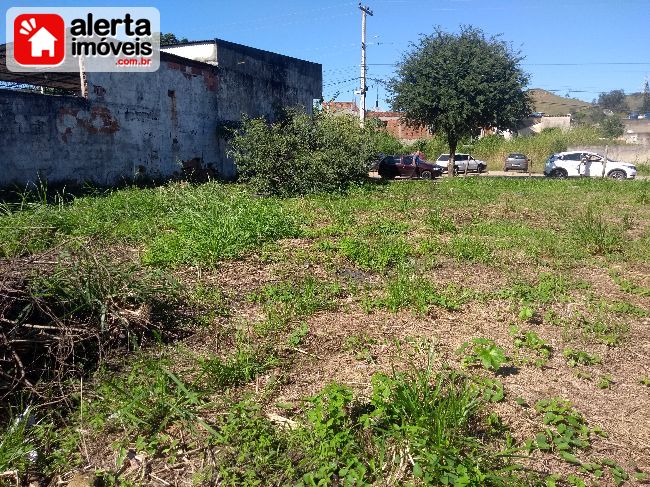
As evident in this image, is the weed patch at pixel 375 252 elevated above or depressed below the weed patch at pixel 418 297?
above

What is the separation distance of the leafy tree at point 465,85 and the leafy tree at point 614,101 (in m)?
87.6

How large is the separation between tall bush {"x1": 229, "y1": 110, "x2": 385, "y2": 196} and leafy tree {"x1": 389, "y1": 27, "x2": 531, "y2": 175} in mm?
7739

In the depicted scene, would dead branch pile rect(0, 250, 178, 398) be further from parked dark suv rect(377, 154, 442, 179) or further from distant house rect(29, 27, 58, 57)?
parked dark suv rect(377, 154, 442, 179)

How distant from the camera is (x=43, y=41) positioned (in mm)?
12656

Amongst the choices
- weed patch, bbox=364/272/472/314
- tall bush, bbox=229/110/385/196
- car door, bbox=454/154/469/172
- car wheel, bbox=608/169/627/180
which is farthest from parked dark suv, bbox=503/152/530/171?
weed patch, bbox=364/272/472/314

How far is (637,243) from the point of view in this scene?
23.3 feet

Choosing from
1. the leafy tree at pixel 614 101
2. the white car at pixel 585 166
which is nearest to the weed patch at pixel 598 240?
the white car at pixel 585 166

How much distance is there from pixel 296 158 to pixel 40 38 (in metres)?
7.41

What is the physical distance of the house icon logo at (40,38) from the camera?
39.7ft

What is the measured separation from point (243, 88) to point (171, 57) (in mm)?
3875

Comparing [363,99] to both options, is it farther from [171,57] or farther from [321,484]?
[321,484]

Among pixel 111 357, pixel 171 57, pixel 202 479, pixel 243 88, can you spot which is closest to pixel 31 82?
pixel 171 57

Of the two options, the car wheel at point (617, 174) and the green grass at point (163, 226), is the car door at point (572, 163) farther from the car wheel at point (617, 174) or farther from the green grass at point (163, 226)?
the green grass at point (163, 226)

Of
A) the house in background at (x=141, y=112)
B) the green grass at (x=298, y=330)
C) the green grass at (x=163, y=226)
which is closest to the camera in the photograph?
the green grass at (x=298, y=330)
